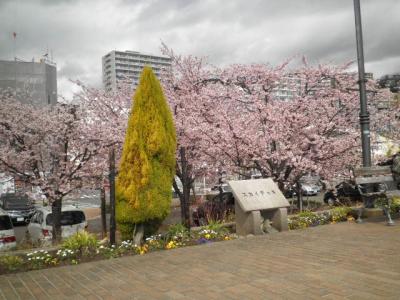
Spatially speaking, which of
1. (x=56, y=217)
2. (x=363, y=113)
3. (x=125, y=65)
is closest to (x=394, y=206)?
(x=363, y=113)

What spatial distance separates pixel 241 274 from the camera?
5348mm

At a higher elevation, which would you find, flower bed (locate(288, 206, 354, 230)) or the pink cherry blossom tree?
the pink cherry blossom tree

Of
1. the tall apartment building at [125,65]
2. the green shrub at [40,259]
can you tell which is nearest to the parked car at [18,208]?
the tall apartment building at [125,65]

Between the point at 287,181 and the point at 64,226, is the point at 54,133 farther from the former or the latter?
the point at 287,181

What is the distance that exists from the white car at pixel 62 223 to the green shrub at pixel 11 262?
580 cm

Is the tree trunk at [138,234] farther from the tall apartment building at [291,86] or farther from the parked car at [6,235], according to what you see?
the tall apartment building at [291,86]

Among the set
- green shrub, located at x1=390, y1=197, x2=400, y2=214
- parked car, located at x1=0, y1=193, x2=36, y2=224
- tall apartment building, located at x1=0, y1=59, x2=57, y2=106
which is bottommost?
parked car, located at x1=0, y1=193, x2=36, y2=224

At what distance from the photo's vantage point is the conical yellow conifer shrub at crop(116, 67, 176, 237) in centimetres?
760

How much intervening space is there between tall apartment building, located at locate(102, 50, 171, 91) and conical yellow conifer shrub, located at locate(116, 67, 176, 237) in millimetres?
7385

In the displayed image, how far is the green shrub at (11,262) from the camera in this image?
20.6 feet

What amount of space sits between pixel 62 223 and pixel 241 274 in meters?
9.06

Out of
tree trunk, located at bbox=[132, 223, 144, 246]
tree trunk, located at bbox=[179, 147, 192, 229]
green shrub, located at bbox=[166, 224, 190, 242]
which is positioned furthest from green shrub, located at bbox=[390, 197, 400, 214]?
tree trunk, located at bbox=[132, 223, 144, 246]

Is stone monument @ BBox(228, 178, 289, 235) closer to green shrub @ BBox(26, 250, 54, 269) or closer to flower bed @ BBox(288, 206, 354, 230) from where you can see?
flower bed @ BBox(288, 206, 354, 230)

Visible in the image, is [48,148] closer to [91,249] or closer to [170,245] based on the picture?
[91,249]
